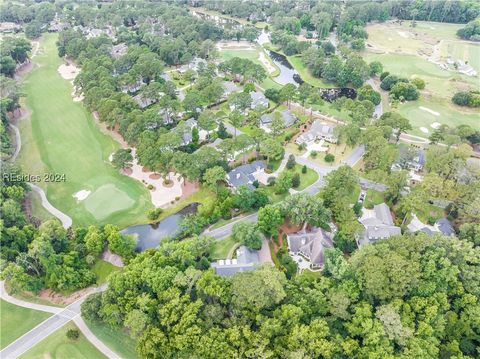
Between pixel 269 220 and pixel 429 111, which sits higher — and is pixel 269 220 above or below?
above

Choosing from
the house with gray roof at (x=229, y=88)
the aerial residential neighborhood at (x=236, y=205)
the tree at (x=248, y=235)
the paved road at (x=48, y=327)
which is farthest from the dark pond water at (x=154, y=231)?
the house with gray roof at (x=229, y=88)

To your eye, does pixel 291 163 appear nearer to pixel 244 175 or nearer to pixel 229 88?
pixel 244 175

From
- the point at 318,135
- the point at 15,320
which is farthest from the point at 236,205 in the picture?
the point at 15,320

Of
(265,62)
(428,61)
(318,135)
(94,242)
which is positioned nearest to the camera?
(94,242)

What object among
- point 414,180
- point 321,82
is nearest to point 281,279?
point 414,180

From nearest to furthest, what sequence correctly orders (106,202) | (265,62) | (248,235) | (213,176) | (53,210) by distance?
(248,235)
(213,176)
(53,210)
(106,202)
(265,62)

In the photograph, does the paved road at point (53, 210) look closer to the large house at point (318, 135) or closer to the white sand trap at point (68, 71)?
the large house at point (318, 135)

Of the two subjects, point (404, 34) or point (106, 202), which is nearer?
point (106, 202)

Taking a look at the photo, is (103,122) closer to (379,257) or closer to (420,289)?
(379,257)
